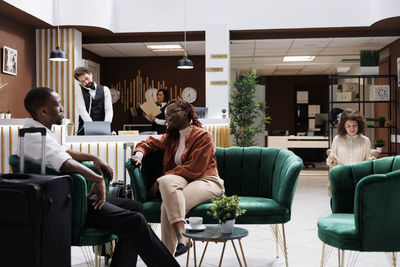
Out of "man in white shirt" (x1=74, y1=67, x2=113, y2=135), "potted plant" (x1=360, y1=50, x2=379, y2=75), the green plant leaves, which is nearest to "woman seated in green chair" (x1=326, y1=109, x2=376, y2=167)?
the green plant leaves

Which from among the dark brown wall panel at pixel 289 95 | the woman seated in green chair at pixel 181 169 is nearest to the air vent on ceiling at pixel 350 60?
the dark brown wall panel at pixel 289 95

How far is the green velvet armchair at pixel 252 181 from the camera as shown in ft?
12.1

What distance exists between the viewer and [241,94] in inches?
380

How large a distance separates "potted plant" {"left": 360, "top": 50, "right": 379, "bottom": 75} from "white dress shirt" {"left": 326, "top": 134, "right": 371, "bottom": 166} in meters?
4.99

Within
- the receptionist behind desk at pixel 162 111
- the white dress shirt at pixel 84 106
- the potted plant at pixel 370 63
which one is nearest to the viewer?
the white dress shirt at pixel 84 106

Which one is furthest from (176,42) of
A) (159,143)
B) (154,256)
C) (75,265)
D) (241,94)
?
(154,256)

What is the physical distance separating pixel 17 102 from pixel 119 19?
8.55 feet

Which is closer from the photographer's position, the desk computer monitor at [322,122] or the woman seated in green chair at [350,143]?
the woman seated in green chair at [350,143]

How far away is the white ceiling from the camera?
33.3 feet

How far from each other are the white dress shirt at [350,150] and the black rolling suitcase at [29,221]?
3387 millimetres

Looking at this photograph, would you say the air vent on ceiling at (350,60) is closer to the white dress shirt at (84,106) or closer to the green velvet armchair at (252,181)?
the white dress shirt at (84,106)

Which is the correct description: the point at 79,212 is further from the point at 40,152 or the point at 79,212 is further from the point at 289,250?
the point at 289,250

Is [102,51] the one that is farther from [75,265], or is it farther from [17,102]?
[75,265]

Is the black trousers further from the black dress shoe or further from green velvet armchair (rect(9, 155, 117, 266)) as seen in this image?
the black dress shoe
